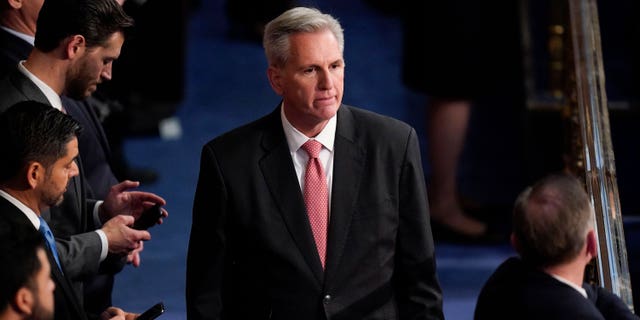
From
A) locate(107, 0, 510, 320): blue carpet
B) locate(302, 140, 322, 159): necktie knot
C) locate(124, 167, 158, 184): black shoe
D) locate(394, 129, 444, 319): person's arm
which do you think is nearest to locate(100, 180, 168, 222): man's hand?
locate(302, 140, 322, 159): necktie knot

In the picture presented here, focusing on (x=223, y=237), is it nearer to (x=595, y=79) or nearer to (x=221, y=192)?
(x=221, y=192)

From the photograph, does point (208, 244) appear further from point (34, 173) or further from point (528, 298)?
point (528, 298)

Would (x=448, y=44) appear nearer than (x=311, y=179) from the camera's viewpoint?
No

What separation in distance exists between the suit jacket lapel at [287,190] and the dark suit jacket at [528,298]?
23.7 inches

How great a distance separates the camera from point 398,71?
809 centimetres

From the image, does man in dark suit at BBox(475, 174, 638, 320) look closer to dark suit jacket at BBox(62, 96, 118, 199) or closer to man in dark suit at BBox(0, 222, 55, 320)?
man in dark suit at BBox(0, 222, 55, 320)

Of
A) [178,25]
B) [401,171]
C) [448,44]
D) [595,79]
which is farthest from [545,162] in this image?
[401,171]

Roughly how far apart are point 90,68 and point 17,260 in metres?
0.97

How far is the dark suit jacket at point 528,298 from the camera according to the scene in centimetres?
327

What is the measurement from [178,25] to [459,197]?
2017 millimetres

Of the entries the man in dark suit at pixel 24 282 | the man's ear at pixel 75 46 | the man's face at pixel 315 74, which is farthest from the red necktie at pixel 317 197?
Answer: the man in dark suit at pixel 24 282

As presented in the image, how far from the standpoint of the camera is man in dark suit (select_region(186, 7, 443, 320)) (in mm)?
3760

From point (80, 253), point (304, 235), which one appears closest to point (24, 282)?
point (80, 253)

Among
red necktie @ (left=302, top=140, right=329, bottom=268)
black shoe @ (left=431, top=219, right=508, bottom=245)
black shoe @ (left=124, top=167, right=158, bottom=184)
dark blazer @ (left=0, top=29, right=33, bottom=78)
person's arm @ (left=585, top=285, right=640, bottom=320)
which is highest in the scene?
dark blazer @ (left=0, top=29, right=33, bottom=78)
